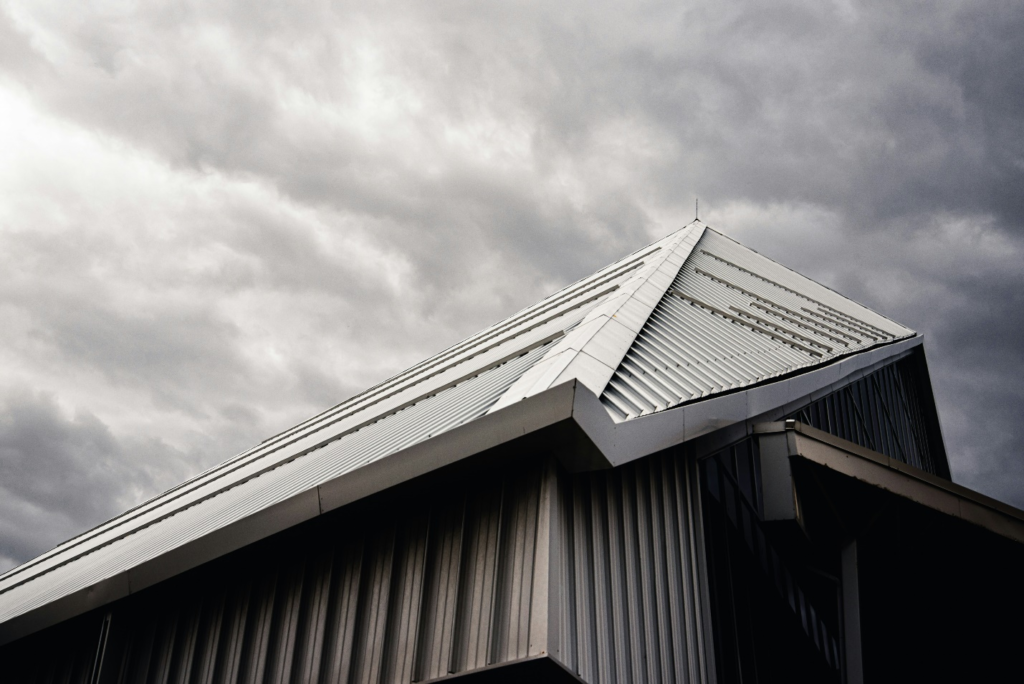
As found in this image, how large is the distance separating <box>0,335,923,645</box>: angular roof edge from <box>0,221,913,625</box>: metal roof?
0.14m

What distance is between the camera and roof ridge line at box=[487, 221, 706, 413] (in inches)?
373

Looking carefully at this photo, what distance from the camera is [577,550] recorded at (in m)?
8.59

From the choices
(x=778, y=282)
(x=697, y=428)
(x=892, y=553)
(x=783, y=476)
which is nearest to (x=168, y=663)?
(x=697, y=428)

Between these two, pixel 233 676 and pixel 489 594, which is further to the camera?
pixel 233 676

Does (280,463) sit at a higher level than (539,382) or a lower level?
higher

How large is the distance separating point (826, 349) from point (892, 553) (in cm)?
627

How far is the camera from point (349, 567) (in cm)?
984

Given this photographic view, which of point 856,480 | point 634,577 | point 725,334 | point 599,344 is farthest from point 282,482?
point 856,480

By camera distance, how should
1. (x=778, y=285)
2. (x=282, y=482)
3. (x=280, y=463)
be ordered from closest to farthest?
1. (x=282, y=482)
2. (x=280, y=463)
3. (x=778, y=285)

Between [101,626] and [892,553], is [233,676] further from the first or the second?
[892,553]

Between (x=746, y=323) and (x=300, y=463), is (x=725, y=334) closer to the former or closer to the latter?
(x=746, y=323)

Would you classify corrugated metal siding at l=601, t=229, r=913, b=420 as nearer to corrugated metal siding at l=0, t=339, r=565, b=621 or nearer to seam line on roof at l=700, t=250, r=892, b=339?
seam line on roof at l=700, t=250, r=892, b=339

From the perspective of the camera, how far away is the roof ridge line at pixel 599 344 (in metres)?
9.48

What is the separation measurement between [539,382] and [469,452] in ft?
4.19
